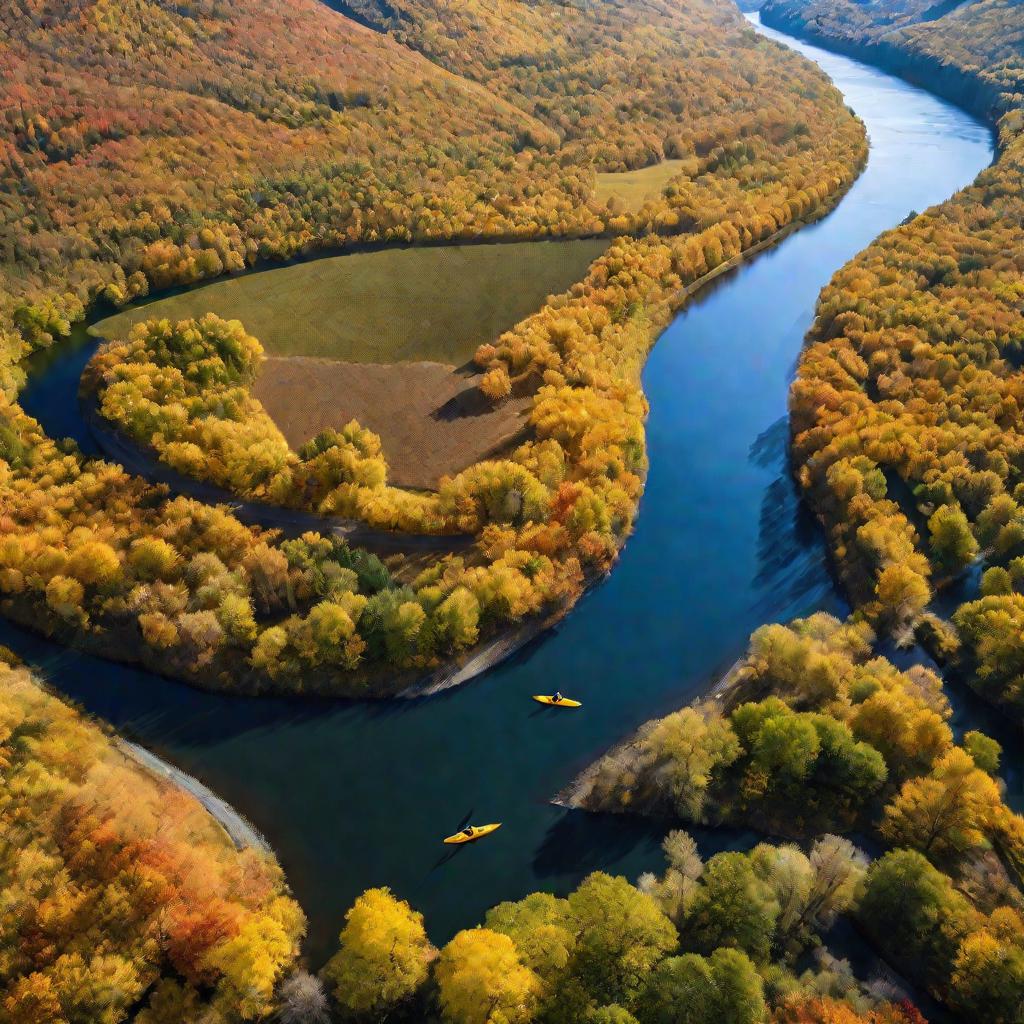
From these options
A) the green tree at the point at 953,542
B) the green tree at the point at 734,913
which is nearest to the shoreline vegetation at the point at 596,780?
the green tree at the point at 734,913

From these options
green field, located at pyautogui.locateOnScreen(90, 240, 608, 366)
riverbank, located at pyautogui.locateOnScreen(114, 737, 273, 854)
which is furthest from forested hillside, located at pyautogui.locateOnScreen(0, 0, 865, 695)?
riverbank, located at pyautogui.locateOnScreen(114, 737, 273, 854)

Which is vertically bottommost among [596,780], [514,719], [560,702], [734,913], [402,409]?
[514,719]

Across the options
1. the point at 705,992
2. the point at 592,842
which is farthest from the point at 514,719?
the point at 705,992

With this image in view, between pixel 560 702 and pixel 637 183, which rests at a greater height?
pixel 637 183

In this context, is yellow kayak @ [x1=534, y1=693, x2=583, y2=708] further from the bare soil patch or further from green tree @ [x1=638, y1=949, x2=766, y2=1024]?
the bare soil patch

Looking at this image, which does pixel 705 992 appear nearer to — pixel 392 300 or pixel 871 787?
pixel 871 787
